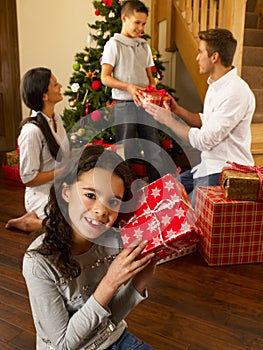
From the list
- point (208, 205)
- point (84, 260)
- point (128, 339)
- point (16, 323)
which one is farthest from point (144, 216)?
point (208, 205)

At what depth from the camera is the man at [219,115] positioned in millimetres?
1957

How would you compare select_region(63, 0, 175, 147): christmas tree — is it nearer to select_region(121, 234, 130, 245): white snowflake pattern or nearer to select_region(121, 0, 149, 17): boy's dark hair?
select_region(121, 0, 149, 17): boy's dark hair

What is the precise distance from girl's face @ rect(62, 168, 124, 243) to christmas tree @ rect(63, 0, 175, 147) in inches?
83.7

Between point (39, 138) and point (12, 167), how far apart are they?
1.56m

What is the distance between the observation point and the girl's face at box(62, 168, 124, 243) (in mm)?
903

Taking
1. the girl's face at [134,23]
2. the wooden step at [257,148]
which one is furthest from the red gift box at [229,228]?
the girl's face at [134,23]

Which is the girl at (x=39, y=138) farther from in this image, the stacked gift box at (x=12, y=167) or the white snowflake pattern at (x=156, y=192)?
the stacked gift box at (x=12, y=167)

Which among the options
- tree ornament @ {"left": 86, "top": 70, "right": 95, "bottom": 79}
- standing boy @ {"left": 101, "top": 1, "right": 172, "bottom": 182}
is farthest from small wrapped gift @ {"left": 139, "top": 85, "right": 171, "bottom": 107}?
tree ornament @ {"left": 86, "top": 70, "right": 95, "bottom": 79}

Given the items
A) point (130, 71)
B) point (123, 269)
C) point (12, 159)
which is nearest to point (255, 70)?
point (130, 71)

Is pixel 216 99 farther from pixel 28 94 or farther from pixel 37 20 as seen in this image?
pixel 37 20

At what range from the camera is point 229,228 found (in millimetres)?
1924

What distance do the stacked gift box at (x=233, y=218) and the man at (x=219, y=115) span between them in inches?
6.5

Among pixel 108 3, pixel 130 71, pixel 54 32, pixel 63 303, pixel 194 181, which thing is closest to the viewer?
pixel 63 303

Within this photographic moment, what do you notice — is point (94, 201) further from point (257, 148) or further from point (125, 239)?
point (257, 148)
